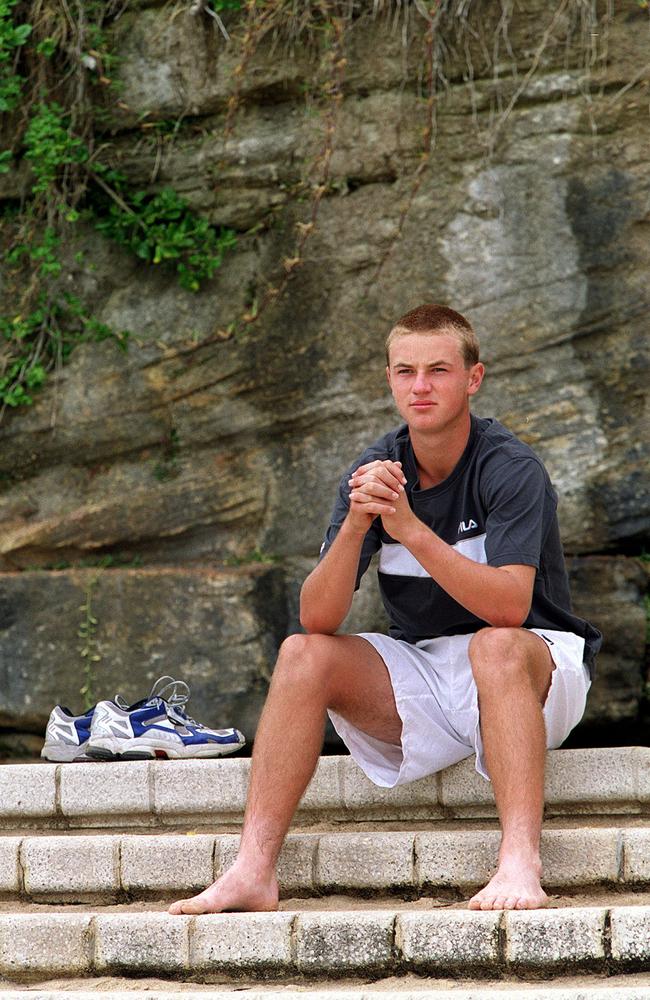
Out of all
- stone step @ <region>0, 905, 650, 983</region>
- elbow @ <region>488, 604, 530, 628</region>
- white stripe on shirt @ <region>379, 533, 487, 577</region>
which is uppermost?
white stripe on shirt @ <region>379, 533, 487, 577</region>

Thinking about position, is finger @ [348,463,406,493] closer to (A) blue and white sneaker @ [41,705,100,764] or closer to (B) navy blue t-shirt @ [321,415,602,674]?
(B) navy blue t-shirt @ [321,415,602,674]

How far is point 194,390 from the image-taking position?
606 cm

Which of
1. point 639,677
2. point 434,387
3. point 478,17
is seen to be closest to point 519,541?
point 434,387

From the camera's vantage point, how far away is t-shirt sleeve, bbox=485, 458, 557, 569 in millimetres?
3520

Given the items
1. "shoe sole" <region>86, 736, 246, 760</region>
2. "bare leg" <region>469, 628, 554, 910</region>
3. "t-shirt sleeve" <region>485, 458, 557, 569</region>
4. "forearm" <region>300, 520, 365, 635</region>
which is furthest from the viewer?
"shoe sole" <region>86, 736, 246, 760</region>

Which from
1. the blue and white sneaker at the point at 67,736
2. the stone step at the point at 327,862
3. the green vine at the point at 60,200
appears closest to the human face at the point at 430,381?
the stone step at the point at 327,862

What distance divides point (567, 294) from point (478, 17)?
137 cm

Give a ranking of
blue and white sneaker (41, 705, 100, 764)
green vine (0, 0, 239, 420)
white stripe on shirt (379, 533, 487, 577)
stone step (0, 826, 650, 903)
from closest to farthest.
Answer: stone step (0, 826, 650, 903)
white stripe on shirt (379, 533, 487, 577)
blue and white sneaker (41, 705, 100, 764)
green vine (0, 0, 239, 420)

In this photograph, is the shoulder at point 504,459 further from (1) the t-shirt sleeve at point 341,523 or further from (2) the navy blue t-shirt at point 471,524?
(1) the t-shirt sleeve at point 341,523

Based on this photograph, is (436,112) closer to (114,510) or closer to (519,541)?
(114,510)

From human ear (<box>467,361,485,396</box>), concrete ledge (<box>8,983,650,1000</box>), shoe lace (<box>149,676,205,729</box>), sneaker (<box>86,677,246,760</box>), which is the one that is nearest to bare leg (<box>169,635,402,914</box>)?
concrete ledge (<box>8,983,650,1000</box>)

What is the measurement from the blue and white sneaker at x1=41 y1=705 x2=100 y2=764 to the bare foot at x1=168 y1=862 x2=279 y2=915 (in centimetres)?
156

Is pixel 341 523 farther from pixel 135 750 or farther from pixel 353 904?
pixel 135 750

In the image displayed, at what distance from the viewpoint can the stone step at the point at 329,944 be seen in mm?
2771
